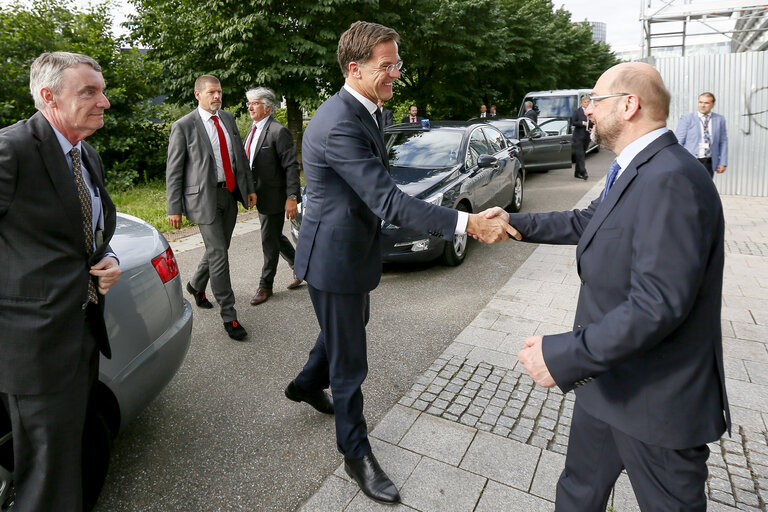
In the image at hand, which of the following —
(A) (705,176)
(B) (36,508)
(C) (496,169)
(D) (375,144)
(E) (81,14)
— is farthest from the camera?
(E) (81,14)

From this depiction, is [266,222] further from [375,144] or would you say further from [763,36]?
[763,36]

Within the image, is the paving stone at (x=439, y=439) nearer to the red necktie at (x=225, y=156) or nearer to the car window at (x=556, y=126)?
the red necktie at (x=225, y=156)

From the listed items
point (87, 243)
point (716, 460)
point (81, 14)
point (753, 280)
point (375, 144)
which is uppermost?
point (81, 14)

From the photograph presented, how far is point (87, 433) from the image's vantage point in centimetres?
232

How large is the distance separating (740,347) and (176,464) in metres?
4.06

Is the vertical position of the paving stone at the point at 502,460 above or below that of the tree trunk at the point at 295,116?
below

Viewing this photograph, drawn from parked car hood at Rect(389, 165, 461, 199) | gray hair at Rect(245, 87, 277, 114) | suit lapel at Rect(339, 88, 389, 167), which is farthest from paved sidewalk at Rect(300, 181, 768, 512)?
gray hair at Rect(245, 87, 277, 114)

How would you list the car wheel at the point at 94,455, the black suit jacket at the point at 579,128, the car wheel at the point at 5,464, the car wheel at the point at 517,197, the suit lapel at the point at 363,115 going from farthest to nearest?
the black suit jacket at the point at 579,128
the car wheel at the point at 517,197
the suit lapel at the point at 363,115
the car wheel at the point at 94,455
the car wheel at the point at 5,464

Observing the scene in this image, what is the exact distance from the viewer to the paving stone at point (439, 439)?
2.93m

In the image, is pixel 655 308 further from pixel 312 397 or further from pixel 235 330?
pixel 235 330

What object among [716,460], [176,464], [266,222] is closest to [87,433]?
[176,464]

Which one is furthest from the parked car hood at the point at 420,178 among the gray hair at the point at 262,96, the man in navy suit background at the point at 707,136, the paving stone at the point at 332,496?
the paving stone at the point at 332,496

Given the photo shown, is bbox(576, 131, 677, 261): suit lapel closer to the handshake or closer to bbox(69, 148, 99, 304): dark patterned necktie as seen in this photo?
the handshake

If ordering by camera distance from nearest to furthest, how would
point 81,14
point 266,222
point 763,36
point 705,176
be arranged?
point 705,176, point 266,222, point 81,14, point 763,36
